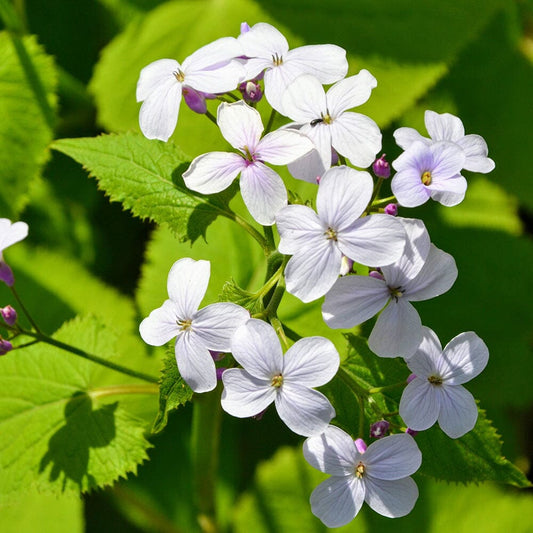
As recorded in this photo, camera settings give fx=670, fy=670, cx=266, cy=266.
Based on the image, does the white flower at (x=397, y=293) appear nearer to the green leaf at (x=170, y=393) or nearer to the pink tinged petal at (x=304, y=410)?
the pink tinged petal at (x=304, y=410)

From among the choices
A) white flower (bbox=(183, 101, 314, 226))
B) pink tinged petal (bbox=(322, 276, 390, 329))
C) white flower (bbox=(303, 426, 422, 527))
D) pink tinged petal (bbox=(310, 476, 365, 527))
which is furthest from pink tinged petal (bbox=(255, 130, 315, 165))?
pink tinged petal (bbox=(310, 476, 365, 527))

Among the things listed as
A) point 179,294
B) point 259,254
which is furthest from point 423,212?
point 179,294

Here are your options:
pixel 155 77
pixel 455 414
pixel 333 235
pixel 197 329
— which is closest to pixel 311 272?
pixel 333 235

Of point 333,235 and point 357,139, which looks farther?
point 357,139

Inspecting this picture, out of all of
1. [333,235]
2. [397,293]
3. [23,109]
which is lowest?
[23,109]

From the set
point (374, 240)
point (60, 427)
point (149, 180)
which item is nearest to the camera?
point (374, 240)

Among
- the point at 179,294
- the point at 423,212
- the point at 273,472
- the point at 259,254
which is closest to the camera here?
the point at 179,294

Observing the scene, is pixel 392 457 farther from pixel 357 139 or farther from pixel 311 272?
pixel 357 139

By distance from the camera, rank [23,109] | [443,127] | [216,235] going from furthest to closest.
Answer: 1. [23,109]
2. [216,235]
3. [443,127]

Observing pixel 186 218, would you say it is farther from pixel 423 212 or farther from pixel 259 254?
pixel 423 212
